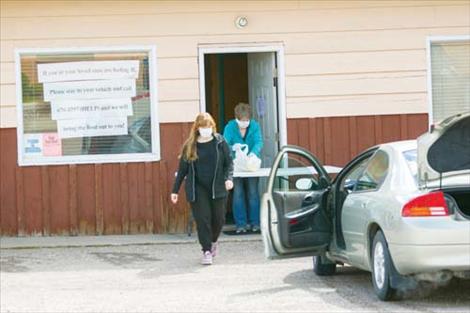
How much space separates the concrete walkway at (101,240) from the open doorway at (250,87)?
1.14 m

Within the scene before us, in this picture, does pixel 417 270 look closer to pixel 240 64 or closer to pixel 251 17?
pixel 251 17

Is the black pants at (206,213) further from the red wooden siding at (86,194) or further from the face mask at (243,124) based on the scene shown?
the face mask at (243,124)

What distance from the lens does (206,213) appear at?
477 inches

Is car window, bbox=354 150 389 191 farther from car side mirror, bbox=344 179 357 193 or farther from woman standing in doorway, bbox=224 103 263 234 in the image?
woman standing in doorway, bbox=224 103 263 234

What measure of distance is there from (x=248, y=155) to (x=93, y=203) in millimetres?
2208

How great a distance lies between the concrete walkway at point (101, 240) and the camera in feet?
45.1

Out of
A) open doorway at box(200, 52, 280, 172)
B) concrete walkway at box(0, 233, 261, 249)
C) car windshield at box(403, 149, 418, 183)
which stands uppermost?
open doorway at box(200, 52, 280, 172)

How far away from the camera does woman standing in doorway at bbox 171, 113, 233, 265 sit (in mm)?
12094

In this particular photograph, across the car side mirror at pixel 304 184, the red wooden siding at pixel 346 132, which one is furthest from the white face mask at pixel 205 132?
the red wooden siding at pixel 346 132

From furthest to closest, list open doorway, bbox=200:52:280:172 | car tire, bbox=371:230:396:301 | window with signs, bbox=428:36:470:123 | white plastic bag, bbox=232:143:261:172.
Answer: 1. open doorway, bbox=200:52:280:172
2. window with signs, bbox=428:36:470:123
3. white plastic bag, bbox=232:143:261:172
4. car tire, bbox=371:230:396:301

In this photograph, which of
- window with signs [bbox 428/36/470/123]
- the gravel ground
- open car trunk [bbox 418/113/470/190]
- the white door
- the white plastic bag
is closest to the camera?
open car trunk [bbox 418/113/470/190]

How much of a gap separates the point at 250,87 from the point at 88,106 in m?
2.97

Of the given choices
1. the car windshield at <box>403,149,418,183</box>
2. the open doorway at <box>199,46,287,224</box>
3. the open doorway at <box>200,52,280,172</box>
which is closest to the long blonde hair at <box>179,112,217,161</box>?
the open doorway at <box>199,46,287,224</box>

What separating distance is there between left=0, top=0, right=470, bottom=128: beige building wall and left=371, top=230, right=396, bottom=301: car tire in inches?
211
